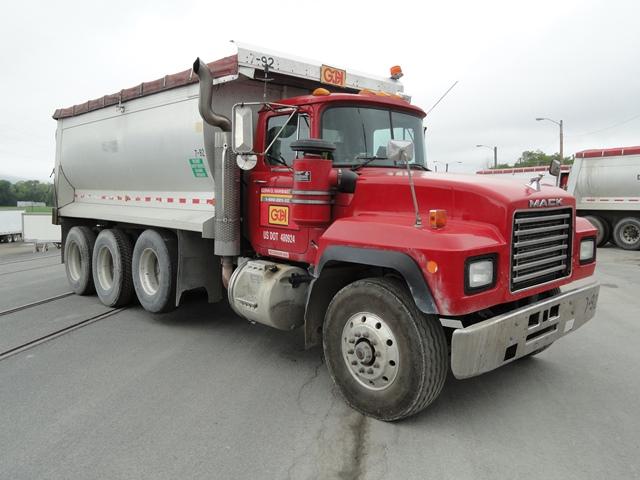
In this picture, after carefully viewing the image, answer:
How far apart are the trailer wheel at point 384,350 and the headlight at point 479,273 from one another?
17.6 inches

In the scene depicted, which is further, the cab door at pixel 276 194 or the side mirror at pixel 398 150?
the cab door at pixel 276 194

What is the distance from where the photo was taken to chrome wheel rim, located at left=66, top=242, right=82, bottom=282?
8829 mm

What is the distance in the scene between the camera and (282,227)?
5.05 metres

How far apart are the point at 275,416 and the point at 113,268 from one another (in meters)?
4.87

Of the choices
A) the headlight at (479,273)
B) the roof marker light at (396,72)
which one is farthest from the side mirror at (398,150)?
the roof marker light at (396,72)

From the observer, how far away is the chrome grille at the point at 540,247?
3645 mm

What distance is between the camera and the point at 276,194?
507cm

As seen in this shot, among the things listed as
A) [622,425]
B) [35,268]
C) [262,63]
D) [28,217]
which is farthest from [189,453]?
[28,217]

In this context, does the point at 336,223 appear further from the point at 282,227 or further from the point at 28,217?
the point at 28,217

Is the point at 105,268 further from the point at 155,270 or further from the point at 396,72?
the point at 396,72

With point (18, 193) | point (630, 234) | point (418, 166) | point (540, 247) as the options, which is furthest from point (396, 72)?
point (18, 193)

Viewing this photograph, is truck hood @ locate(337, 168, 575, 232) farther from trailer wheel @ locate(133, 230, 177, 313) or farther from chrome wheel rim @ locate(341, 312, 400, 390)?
trailer wheel @ locate(133, 230, 177, 313)

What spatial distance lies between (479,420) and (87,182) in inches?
297

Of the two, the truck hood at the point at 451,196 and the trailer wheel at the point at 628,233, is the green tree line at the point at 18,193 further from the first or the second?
the truck hood at the point at 451,196
